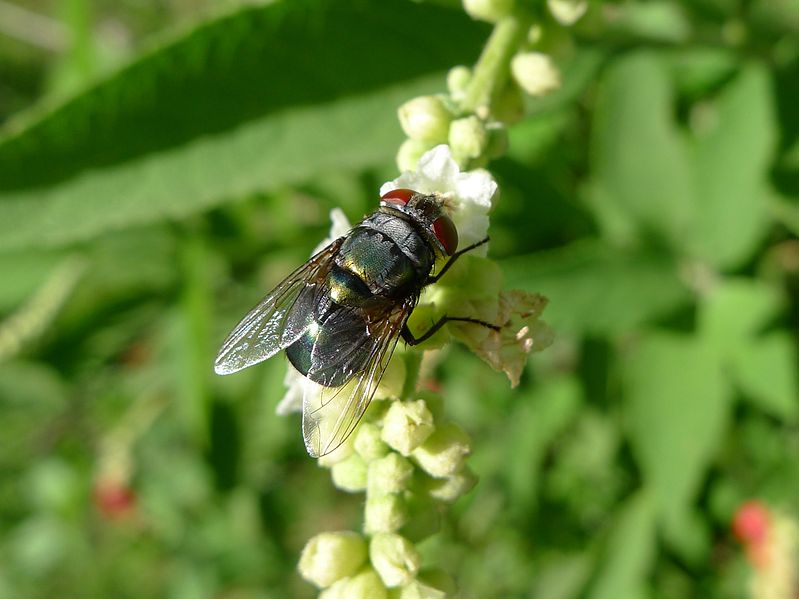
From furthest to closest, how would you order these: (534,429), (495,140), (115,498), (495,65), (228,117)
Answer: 1. (115,498)
2. (534,429)
3. (228,117)
4. (495,65)
5. (495,140)

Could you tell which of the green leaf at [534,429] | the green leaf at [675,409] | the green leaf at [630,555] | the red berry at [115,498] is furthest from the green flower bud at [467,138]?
the red berry at [115,498]

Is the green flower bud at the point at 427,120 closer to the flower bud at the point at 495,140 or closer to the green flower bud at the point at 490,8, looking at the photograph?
the flower bud at the point at 495,140

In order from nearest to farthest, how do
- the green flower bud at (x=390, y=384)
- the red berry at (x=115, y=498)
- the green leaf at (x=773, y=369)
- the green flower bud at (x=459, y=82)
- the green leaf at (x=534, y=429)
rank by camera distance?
the green flower bud at (x=390, y=384) < the green flower bud at (x=459, y=82) < the green leaf at (x=773, y=369) < the green leaf at (x=534, y=429) < the red berry at (x=115, y=498)

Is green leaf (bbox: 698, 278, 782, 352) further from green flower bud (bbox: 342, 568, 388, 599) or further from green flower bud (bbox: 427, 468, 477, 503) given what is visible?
green flower bud (bbox: 342, 568, 388, 599)

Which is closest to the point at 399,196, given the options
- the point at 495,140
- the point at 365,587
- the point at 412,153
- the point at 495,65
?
the point at 412,153

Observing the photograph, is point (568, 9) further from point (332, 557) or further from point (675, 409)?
point (675, 409)

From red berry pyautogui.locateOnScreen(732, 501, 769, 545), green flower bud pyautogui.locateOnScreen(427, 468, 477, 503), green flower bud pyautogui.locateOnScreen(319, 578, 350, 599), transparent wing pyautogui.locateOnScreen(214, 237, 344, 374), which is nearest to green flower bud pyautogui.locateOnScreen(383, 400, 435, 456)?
green flower bud pyautogui.locateOnScreen(427, 468, 477, 503)

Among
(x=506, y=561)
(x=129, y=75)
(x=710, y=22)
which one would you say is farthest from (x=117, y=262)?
(x=506, y=561)
